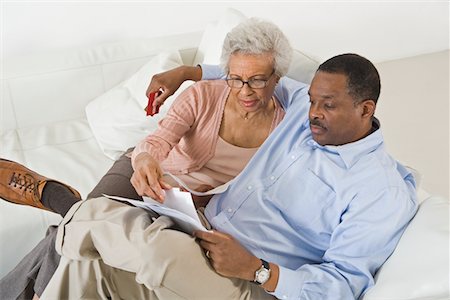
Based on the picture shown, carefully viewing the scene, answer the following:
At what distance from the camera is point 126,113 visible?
7.54 feet

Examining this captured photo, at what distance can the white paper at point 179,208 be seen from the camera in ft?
4.63

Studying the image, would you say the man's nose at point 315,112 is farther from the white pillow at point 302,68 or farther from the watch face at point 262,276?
the white pillow at point 302,68

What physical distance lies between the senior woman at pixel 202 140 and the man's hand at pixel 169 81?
5 centimetres

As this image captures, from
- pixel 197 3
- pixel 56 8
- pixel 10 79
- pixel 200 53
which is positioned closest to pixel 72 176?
pixel 10 79

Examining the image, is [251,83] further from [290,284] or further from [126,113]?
[126,113]

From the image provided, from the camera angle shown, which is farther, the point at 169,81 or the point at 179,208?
the point at 169,81

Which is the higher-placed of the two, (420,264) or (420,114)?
(420,264)

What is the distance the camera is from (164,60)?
2336 mm

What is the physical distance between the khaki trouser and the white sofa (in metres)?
0.60

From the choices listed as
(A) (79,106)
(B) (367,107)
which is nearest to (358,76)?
(B) (367,107)

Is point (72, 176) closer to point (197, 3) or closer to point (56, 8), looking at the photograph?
point (56, 8)

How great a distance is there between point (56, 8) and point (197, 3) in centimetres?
61

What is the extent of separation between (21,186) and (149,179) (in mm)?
523

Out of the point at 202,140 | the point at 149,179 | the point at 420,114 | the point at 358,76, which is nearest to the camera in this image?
the point at 358,76
